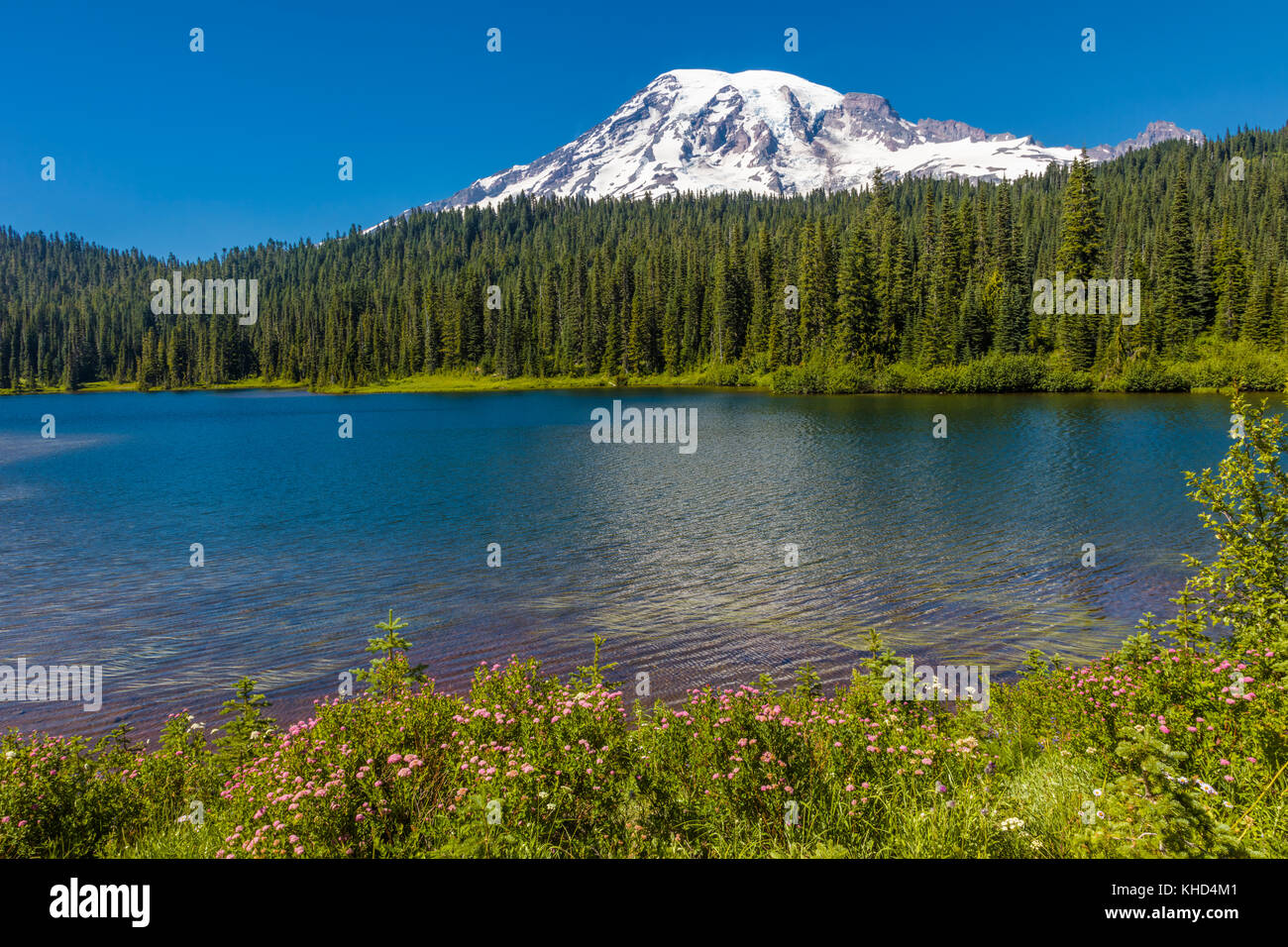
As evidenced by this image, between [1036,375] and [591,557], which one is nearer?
[591,557]

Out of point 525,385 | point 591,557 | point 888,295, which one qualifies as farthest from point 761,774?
point 525,385

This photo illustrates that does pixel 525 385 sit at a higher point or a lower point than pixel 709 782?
higher

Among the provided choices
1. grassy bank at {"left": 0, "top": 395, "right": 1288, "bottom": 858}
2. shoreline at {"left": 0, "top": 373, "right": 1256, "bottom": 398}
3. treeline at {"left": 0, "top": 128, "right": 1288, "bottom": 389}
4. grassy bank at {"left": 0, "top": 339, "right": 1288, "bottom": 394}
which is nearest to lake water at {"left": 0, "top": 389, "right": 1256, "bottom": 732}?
grassy bank at {"left": 0, "top": 395, "right": 1288, "bottom": 858}

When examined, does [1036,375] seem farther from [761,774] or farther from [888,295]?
[761,774]

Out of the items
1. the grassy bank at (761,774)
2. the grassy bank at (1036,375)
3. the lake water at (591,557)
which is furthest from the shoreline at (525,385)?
the grassy bank at (761,774)

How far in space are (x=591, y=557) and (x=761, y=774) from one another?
1792 cm

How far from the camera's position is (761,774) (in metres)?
7.19

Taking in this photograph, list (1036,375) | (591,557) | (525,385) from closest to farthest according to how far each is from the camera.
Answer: (591,557)
(1036,375)
(525,385)

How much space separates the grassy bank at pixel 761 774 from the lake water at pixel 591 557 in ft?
18.1

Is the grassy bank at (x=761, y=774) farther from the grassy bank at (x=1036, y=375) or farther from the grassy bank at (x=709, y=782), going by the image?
the grassy bank at (x=1036, y=375)

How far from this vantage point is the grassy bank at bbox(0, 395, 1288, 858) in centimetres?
588

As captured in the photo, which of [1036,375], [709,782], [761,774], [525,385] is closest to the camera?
[761,774]
